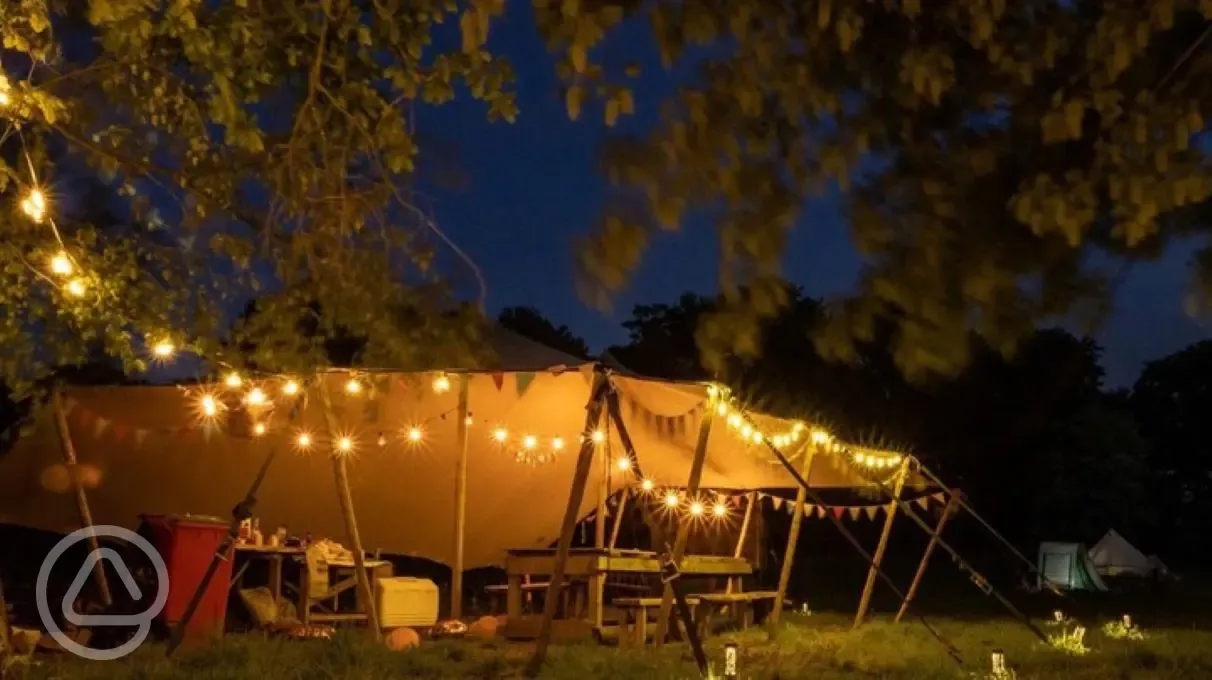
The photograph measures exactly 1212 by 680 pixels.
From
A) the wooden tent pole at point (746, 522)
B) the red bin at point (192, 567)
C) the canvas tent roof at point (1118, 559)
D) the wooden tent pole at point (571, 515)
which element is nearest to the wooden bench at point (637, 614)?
the wooden tent pole at point (571, 515)

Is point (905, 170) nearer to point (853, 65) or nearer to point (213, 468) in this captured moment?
point (853, 65)

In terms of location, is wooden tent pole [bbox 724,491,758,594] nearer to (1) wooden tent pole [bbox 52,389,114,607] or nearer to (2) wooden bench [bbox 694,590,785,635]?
(2) wooden bench [bbox 694,590,785,635]

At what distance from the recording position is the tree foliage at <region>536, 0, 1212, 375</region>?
3.05 meters

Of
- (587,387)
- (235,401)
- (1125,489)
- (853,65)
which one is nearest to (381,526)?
(235,401)

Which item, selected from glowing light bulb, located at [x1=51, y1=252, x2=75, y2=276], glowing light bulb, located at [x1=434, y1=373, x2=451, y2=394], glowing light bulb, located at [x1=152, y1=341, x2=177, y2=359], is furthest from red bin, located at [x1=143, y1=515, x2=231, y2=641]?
glowing light bulb, located at [x1=51, y1=252, x2=75, y2=276]

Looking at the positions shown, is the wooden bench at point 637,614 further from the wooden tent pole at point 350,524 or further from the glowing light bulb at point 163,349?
the glowing light bulb at point 163,349

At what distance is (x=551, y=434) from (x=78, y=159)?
4.14 meters

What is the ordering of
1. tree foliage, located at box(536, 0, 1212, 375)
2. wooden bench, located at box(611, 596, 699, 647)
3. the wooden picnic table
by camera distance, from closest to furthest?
tree foliage, located at box(536, 0, 1212, 375), wooden bench, located at box(611, 596, 699, 647), the wooden picnic table

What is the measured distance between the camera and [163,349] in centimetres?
751

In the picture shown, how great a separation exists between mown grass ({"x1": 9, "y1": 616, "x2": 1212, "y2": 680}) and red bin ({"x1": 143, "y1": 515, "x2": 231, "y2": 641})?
237mm

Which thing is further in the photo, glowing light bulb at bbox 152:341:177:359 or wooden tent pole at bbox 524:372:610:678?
glowing light bulb at bbox 152:341:177:359

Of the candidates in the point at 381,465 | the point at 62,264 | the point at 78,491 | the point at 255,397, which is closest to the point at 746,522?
the point at 381,465

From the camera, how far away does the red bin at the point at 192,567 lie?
787 cm

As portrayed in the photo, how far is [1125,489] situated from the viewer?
30.9 meters
